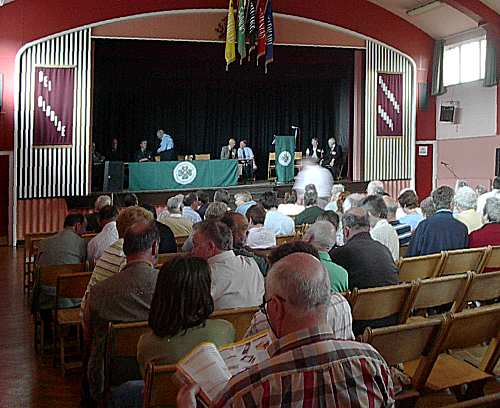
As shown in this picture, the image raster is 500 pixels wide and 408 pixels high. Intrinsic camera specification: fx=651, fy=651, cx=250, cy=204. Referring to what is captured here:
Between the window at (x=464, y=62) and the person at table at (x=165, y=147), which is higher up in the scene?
the window at (x=464, y=62)

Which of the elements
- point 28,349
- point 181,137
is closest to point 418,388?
point 28,349

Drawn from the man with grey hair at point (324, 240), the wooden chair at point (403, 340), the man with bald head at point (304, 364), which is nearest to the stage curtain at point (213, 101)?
the man with grey hair at point (324, 240)

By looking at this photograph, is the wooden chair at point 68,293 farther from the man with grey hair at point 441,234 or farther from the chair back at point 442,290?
the man with grey hair at point 441,234

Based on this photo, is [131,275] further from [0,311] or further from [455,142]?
[455,142]

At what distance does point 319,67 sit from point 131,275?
12091 millimetres

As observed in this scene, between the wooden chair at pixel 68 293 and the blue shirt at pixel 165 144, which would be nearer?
the wooden chair at pixel 68 293

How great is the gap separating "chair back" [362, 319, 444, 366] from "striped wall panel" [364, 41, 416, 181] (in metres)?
11.8

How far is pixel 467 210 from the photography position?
6.48 meters

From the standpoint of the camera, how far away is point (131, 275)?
321cm

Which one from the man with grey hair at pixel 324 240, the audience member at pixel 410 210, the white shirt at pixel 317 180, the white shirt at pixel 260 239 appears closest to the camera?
the man with grey hair at pixel 324 240

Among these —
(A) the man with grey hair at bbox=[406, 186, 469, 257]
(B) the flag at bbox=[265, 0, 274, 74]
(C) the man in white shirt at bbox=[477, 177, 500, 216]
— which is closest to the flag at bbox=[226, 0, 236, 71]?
(B) the flag at bbox=[265, 0, 274, 74]

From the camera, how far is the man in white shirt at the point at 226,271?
3.55 m

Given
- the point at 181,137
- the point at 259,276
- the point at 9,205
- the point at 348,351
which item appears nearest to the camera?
the point at 348,351

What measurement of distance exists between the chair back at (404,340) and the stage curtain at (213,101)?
11297mm
